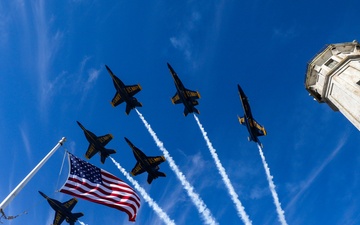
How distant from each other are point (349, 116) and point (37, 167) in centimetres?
4624

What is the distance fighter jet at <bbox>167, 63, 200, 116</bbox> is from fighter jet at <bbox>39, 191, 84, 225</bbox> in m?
30.0

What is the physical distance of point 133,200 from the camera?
29.0 metres

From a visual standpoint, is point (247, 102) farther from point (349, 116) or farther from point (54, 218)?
point (54, 218)

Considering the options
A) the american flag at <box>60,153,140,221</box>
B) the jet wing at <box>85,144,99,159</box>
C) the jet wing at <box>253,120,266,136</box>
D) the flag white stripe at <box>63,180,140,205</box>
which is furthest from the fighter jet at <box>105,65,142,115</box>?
the flag white stripe at <box>63,180,140,205</box>

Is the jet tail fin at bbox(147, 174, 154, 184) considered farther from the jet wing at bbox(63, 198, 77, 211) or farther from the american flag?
the american flag

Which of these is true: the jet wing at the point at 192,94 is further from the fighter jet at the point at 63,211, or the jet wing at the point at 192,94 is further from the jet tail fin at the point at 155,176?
the fighter jet at the point at 63,211

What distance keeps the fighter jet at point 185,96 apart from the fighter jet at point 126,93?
8.36 metres

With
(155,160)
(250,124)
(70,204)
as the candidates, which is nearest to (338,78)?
(250,124)

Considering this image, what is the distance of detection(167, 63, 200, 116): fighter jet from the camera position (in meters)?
55.3

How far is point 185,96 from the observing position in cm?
5572

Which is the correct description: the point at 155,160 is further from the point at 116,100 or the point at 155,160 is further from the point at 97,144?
the point at 116,100

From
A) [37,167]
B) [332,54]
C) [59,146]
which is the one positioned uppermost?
[332,54]

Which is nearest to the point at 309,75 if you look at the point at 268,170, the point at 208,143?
the point at 268,170

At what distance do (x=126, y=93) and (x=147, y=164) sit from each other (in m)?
15.9
